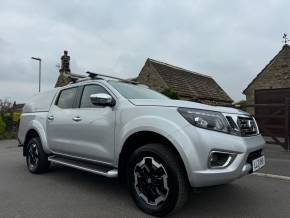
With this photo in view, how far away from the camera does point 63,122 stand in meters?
5.68

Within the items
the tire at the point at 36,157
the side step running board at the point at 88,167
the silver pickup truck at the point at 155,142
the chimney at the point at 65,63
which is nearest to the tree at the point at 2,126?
the chimney at the point at 65,63

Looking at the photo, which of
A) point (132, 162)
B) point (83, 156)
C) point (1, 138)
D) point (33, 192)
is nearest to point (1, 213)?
point (33, 192)

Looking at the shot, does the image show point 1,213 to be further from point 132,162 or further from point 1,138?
point 1,138

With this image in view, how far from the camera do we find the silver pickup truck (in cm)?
369

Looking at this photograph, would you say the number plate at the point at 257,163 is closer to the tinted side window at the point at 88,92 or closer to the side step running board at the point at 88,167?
the side step running board at the point at 88,167

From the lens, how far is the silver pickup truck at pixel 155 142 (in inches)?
145

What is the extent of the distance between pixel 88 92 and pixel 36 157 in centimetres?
203

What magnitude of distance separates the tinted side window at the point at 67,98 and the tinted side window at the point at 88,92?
34 centimetres

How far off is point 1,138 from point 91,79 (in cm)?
1343

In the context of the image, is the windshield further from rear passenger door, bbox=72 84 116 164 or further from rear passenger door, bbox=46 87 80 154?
rear passenger door, bbox=46 87 80 154

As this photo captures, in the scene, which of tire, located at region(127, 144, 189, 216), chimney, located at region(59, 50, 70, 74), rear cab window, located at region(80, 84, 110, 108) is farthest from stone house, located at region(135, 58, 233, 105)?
tire, located at region(127, 144, 189, 216)

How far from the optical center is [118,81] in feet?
18.1

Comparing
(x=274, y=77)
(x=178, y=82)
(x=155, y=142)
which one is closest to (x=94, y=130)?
(x=155, y=142)

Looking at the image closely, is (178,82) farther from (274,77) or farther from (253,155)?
(253,155)
